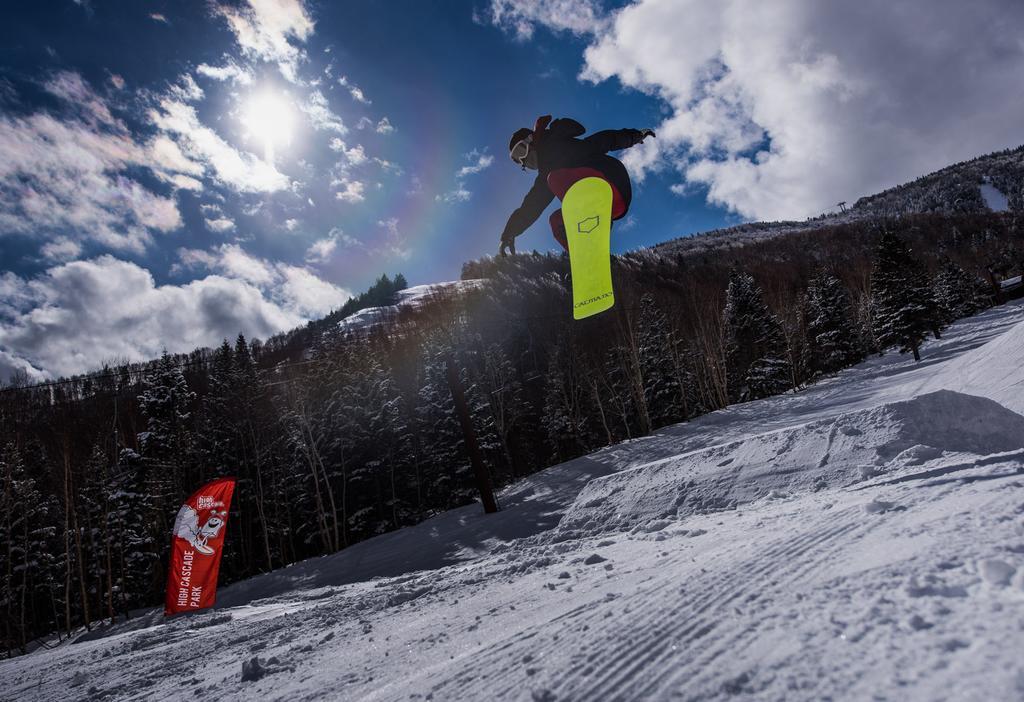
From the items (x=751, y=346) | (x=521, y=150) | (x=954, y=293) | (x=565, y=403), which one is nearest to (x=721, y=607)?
(x=521, y=150)

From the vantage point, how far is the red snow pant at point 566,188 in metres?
3.91

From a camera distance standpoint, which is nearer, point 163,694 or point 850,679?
point 850,679

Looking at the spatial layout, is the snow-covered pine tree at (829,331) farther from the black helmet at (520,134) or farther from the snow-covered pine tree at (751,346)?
the black helmet at (520,134)

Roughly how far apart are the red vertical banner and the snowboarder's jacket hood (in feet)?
39.9

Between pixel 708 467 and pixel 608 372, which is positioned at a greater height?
pixel 608 372

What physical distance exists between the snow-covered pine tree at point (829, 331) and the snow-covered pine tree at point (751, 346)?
465 centimetres

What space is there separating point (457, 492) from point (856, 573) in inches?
1001

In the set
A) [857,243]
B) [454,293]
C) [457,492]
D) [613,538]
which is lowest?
[457,492]

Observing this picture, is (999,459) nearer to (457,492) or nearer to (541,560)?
(541,560)

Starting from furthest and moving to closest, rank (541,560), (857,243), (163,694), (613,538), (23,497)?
(857,243)
(23,497)
(613,538)
(541,560)
(163,694)

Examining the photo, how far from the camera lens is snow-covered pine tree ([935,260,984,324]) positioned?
50603 millimetres

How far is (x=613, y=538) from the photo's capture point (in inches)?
216

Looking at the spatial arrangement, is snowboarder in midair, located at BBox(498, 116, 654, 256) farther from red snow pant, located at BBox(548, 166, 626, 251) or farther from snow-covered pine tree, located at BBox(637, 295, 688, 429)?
snow-covered pine tree, located at BBox(637, 295, 688, 429)

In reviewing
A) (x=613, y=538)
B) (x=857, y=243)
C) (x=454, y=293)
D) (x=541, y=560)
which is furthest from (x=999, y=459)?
(x=857, y=243)
